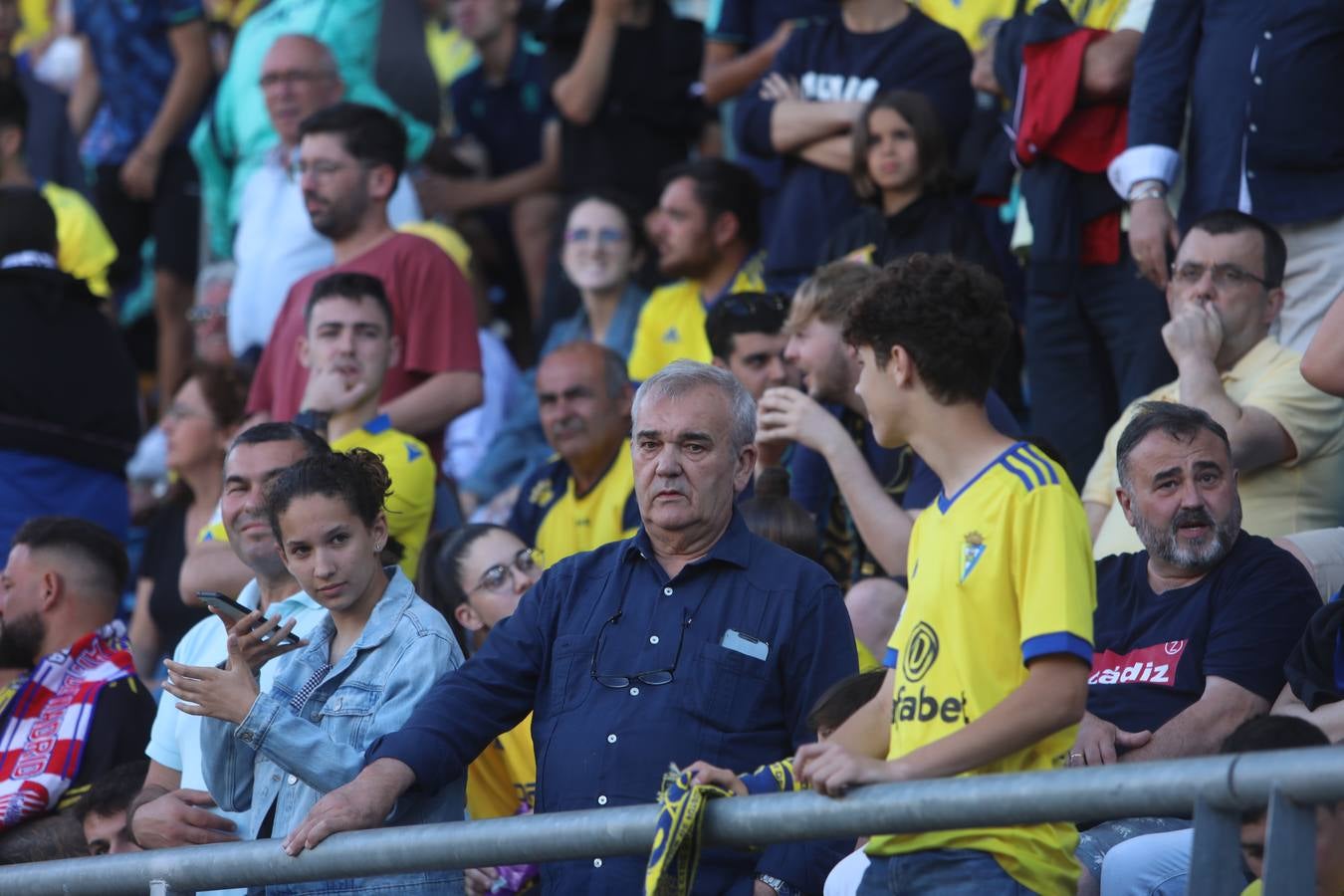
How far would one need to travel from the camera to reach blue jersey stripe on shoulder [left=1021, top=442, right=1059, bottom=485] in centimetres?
355

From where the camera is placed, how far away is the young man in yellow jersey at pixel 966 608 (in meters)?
3.41

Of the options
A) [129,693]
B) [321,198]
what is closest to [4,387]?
[321,198]

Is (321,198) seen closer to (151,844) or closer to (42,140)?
(151,844)

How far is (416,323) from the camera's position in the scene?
7336 mm

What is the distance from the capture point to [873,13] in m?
8.31

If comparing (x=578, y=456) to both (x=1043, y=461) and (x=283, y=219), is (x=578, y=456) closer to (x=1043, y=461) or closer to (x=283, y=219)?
(x=283, y=219)

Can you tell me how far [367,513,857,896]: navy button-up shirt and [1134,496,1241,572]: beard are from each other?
3.67ft

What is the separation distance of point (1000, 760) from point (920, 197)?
4191 millimetres

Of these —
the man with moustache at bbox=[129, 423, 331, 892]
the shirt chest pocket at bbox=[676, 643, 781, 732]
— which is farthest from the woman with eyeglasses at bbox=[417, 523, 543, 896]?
the shirt chest pocket at bbox=[676, 643, 781, 732]

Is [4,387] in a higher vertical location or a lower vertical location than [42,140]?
lower

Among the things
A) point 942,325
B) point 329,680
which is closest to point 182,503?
point 329,680

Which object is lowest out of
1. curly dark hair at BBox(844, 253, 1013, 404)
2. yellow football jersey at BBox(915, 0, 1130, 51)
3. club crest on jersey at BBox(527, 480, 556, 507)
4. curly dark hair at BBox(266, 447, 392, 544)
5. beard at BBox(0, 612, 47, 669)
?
beard at BBox(0, 612, 47, 669)

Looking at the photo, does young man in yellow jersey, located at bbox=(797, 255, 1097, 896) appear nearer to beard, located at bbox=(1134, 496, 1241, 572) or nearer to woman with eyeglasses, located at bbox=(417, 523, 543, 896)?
beard, located at bbox=(1134, 496, 1241, 572)

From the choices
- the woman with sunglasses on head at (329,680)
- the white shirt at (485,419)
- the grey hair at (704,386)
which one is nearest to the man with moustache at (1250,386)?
the grey hair at (704,386)
